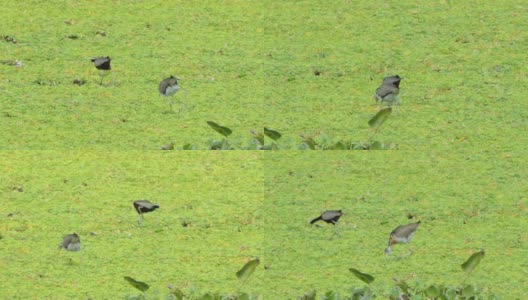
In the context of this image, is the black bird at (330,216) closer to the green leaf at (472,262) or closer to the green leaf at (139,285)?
the green leaf at (472,262)

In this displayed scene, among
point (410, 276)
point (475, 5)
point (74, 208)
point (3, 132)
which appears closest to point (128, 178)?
point (74, 208)

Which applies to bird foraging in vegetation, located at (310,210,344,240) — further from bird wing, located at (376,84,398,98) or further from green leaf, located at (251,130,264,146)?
bird wing, located at (376,84,398,98)

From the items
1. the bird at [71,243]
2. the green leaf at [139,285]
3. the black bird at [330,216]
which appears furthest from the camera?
the black bird at [330,216]

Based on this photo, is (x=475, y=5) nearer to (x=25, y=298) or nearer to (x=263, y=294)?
(x=263, y=294)

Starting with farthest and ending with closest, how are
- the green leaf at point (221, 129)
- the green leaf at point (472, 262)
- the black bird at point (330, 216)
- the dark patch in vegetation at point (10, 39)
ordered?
the dark patch in vegetation at point (10, 39), the green leaf at point (221, 129), the black bird at point (330, 216), the green leaf at point (472, 262)

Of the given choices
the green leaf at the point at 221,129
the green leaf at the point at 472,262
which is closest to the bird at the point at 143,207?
the green leaf at the point at 221,129
